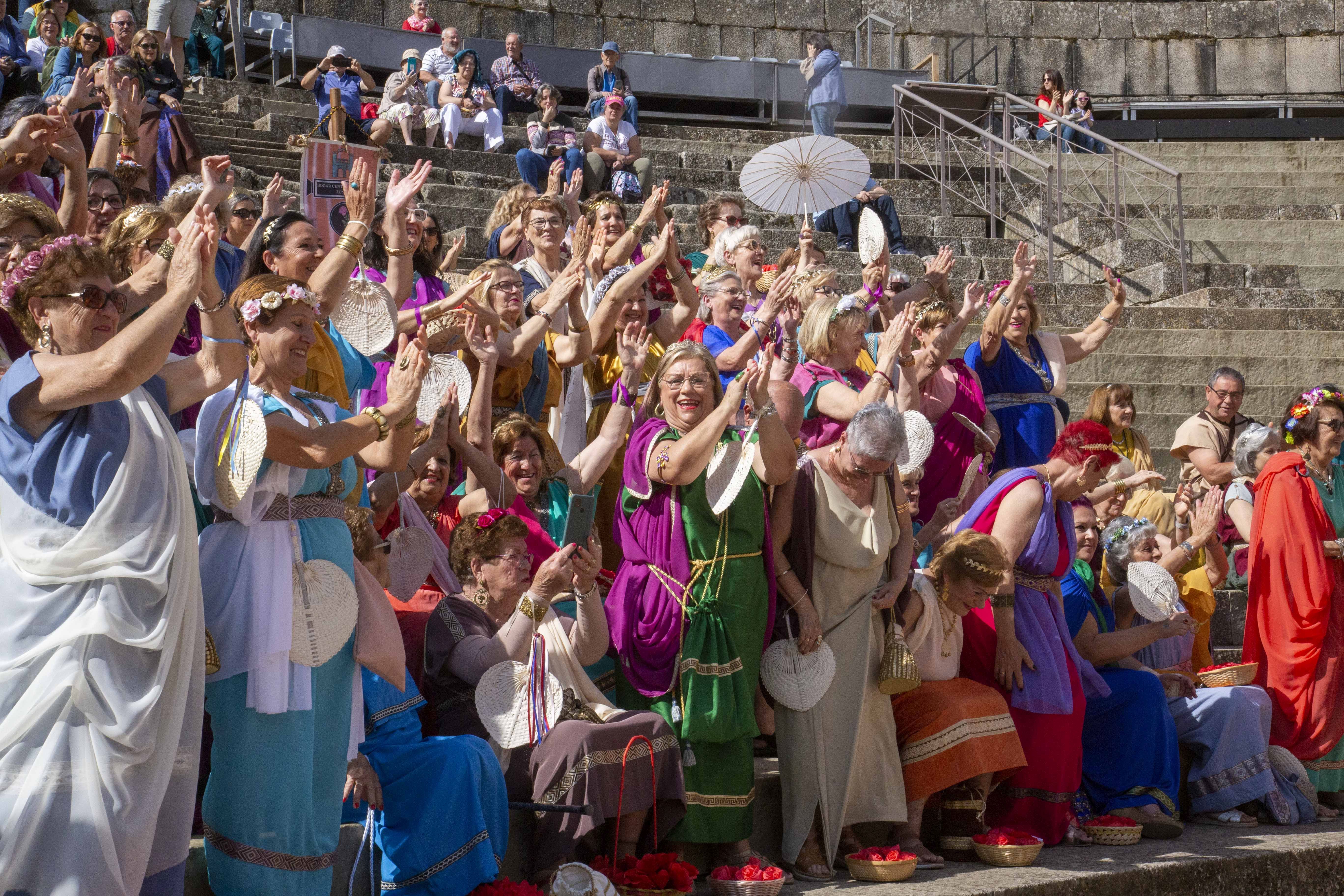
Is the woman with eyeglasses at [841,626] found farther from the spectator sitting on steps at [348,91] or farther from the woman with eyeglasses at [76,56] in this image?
the spectator sitting on steps at [348,91]

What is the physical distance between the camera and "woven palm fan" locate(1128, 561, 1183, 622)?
569cm

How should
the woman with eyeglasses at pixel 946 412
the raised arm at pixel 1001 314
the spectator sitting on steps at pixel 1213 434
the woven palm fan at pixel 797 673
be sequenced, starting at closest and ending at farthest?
1. the woven palm fan at pixel 797 673
2. the woman with eyeglasses at pixel 946 412
3. the raised arm at pixel 1001 314
4. the spectator sitting on steps at pixel 1213 434

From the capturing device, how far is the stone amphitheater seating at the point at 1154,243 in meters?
9.27

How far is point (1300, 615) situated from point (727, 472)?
2949 millimetres

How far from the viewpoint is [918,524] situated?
6.14m

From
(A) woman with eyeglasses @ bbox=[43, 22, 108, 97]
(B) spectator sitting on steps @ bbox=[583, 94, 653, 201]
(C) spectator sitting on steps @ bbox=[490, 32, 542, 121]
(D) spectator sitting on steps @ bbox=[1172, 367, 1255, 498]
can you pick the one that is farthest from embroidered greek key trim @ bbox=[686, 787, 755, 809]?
(C) spectator sitting on steps @ bbox=[490, 32, 542, 121]

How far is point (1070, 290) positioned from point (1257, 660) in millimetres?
4681

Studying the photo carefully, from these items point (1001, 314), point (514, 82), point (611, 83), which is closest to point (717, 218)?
point (1001, 314)

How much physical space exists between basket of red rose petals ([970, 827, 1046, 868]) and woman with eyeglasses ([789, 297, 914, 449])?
1.43m

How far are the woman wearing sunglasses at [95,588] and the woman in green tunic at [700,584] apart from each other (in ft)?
5.30

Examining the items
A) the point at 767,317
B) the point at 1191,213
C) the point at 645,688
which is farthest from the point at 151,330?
the point at 1191,213

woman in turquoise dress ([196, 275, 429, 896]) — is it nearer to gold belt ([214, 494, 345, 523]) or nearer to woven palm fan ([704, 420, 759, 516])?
gold belt ([214, 494, 345, 523])

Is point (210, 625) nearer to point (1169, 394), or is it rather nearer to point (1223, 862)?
point (1223, 862)

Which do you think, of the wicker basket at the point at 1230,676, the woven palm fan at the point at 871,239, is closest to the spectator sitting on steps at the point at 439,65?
the woven palm fan at the point at 871,239
